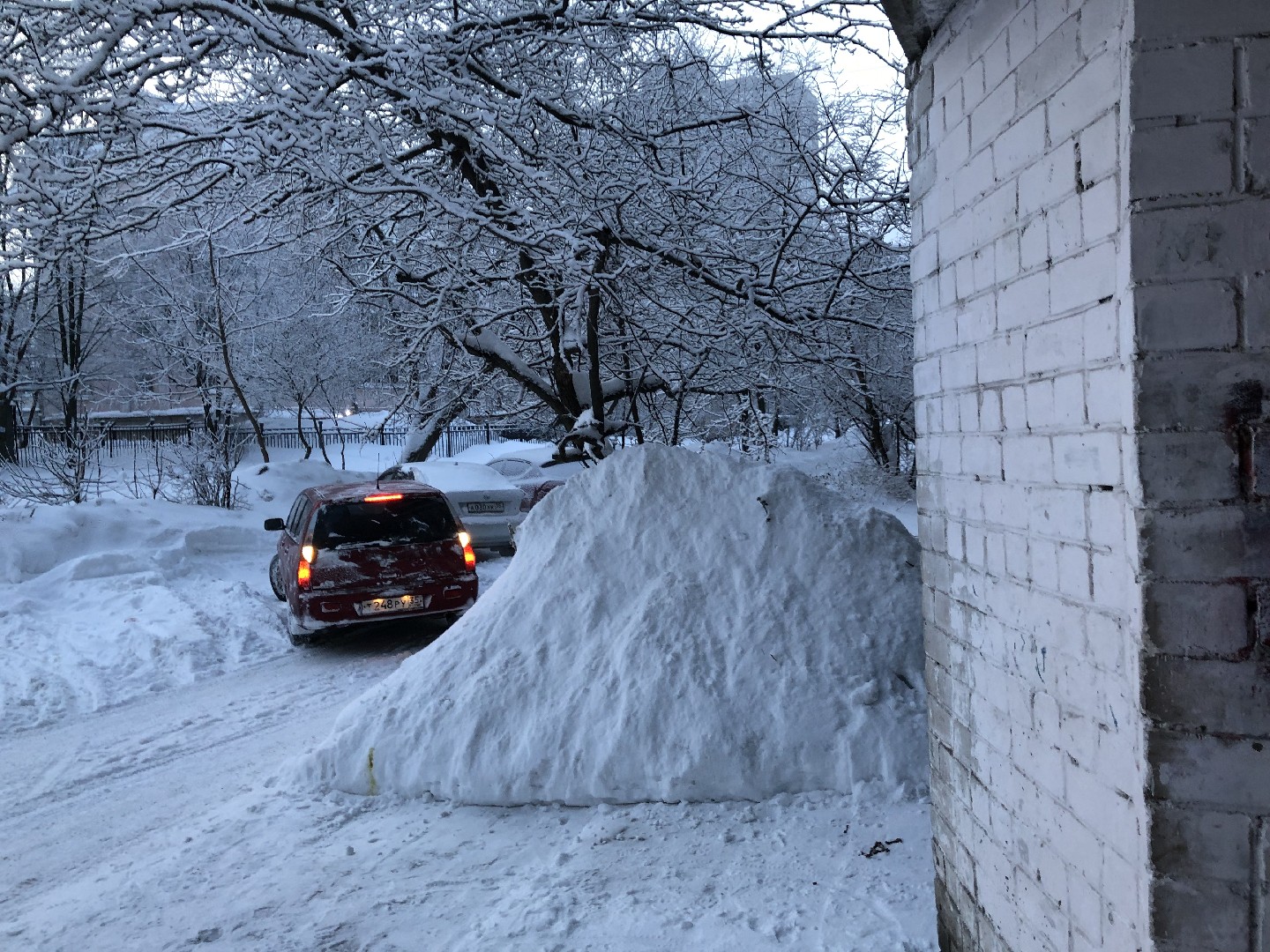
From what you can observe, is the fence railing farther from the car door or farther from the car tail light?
the car tail light

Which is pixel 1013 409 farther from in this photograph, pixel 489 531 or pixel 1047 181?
pixel 489 531

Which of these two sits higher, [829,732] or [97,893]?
[829,732]

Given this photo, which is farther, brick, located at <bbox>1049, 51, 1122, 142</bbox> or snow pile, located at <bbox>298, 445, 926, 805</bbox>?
snow pile, located at <bbox>298, 445, 926, 805</bbox>

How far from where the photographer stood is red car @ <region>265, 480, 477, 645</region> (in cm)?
894

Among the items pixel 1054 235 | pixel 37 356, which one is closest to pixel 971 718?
pixel 1054 235

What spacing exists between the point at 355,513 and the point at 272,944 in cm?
615

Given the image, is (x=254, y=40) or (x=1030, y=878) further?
(x=254, y=40)

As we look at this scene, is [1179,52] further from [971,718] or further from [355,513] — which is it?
[355,513]

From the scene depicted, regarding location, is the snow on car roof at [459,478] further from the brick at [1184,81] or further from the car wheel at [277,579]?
the brick at [1184,81]

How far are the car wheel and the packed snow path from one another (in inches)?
229

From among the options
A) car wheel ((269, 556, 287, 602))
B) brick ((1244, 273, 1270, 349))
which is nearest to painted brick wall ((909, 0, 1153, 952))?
brick ((1244, 273, 1270, 349))

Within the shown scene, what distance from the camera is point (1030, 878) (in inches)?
92.0

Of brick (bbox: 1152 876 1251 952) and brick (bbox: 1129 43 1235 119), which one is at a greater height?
brick (bbox: 1129 43 1235 119)

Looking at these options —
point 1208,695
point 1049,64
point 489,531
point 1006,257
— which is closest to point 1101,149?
point 1049,64
